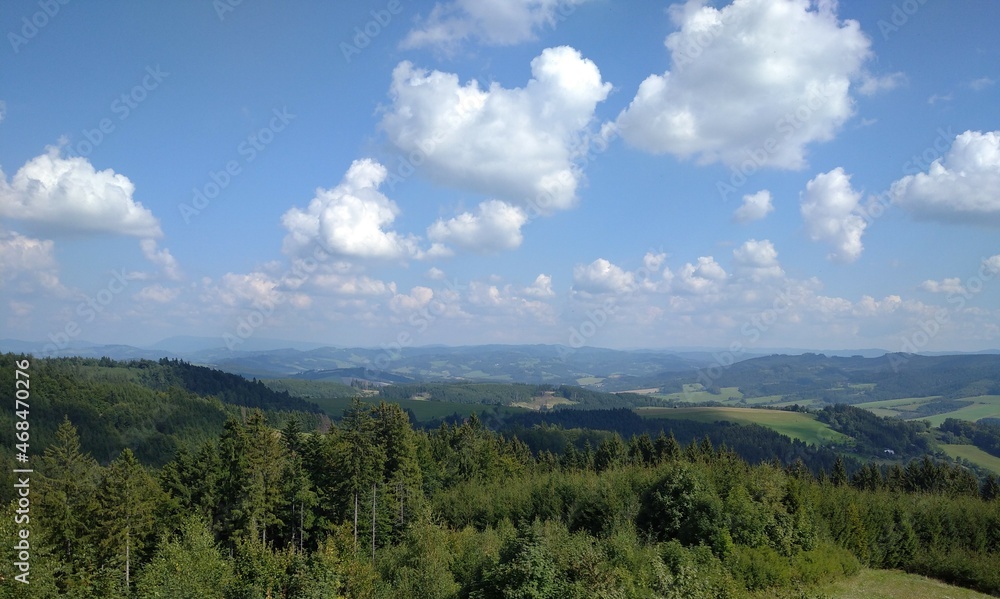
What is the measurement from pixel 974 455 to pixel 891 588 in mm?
173570

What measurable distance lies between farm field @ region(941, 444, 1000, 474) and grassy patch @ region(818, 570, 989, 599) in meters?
143

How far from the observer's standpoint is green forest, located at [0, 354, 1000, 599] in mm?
24422

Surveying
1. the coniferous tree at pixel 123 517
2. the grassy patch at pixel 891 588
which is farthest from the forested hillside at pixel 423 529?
the grassy patch at pixel 891 588

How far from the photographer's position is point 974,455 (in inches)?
6270

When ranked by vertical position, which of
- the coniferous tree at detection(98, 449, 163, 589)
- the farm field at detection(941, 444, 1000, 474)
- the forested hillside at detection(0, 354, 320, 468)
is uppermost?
the coniferous tree at detection(98, 449, 163, 589)

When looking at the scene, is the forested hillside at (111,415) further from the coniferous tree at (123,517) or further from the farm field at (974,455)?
the farm field at (974,455)

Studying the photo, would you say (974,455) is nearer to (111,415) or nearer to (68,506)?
(68,506)

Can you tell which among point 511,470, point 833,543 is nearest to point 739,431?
point 511,470

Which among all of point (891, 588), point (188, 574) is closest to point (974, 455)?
point (891, 588)

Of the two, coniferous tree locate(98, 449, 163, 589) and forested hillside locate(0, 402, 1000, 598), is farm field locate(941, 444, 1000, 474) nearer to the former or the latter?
forested hillside locate(0, 402, 1000, 598)

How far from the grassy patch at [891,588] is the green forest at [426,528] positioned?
1.14 m

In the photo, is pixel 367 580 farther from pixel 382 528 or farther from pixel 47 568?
pixel 382 528

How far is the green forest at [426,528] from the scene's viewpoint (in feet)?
80.1

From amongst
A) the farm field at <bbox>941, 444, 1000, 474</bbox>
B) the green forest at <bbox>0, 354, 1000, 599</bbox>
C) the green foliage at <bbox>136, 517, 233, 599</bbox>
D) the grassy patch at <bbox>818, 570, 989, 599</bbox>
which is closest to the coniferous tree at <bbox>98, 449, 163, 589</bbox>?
the green forest at <bbox>0, 354, 1000, 599</bbox>
